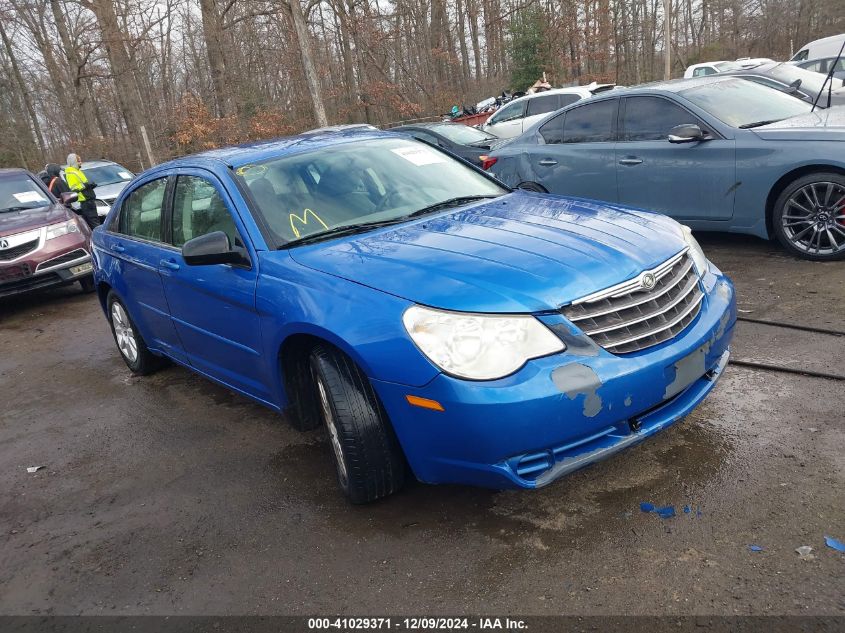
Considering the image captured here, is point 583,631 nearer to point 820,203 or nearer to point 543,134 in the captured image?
point 820,203

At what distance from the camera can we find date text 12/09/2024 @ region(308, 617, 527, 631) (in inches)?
92.4

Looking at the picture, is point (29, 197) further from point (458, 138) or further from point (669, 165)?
point (669, 165)

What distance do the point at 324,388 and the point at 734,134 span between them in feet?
15.4

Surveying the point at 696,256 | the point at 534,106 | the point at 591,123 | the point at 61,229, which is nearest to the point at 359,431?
the point at 696,256

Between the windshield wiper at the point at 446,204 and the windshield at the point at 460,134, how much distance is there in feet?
28.0

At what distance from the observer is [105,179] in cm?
1495

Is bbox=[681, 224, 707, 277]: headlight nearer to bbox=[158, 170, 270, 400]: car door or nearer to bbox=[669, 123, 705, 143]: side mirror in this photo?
bbox=[158, 170, 270, 400]: car door

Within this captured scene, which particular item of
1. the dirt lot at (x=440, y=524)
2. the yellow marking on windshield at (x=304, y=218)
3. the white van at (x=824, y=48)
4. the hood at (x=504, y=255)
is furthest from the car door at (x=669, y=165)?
the white van at (x=824, y=48)

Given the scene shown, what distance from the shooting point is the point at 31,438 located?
→ 15.3 ft

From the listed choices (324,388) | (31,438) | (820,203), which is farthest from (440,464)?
(820,203)

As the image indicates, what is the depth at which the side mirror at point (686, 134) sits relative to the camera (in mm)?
6055

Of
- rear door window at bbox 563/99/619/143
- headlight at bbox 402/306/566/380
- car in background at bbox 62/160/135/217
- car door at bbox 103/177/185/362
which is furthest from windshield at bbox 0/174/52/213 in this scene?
headlight at bbox 402/306/566/380

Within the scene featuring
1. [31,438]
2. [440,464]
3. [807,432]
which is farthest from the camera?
[31,438]

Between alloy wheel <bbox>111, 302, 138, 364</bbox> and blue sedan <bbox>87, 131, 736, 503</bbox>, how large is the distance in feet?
4.68
